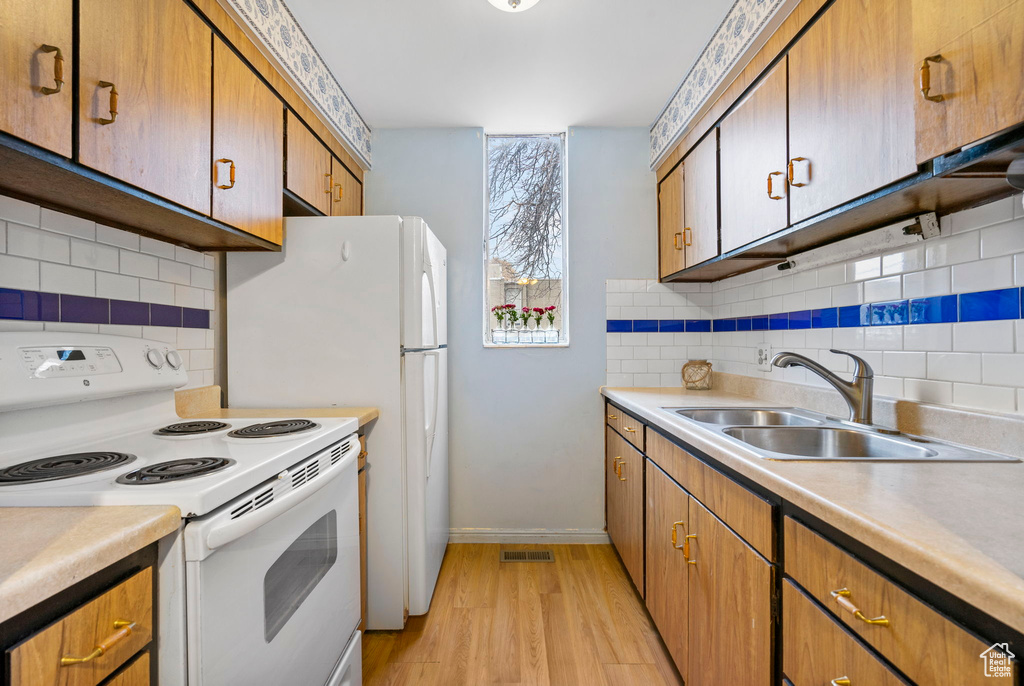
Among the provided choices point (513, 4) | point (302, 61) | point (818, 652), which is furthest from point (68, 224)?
point (818, 652)

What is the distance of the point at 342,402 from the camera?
190cm

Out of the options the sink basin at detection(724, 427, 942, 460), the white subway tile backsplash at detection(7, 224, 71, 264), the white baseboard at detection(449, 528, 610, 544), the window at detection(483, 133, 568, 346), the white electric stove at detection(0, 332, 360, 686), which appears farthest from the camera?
the window at detection(483, 133, 568, 346)

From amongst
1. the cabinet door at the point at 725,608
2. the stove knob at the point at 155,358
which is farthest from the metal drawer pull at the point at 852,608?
the stove knob at the point at 155,358

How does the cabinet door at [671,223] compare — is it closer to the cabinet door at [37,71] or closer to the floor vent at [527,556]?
the floor vent at [527,556]

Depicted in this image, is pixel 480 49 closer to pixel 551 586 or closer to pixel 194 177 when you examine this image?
pixel 194 177

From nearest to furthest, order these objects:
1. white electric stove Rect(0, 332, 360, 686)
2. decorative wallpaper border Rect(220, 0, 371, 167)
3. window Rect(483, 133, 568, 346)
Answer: white electric stove Rect(0, 332, 360, 686)
decorative wallpaper border Rect(220, 0, 371, 167)
window Rect(483, 133, 568, 346)

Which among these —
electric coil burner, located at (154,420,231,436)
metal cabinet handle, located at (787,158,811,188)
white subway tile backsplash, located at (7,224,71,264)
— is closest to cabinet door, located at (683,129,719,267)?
metal cabinet handle, located at (787,158,811,188)

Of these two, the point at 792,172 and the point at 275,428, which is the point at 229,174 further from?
the point at 792,172

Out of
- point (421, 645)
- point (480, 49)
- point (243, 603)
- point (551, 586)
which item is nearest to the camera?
point (243, 603)

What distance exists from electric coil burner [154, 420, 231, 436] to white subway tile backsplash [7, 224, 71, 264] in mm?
526

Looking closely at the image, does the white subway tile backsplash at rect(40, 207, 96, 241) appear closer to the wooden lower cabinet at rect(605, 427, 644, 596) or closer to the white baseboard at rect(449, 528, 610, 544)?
the wooden lower cabinet at rect(605, 427, 644, 596)

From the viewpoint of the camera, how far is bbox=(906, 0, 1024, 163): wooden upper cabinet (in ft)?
2.52

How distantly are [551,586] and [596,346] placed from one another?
1.29m

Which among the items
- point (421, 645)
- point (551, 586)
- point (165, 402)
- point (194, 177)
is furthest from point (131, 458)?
point (551, 586)
